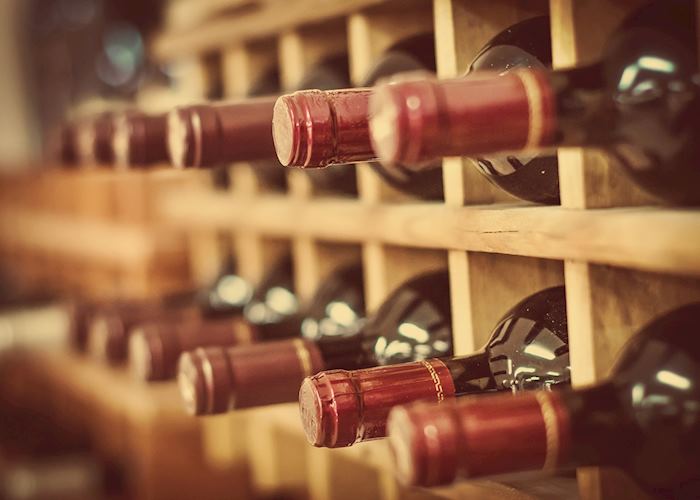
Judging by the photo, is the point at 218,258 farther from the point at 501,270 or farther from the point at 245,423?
the point at 501,270

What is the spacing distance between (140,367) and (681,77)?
46 cm

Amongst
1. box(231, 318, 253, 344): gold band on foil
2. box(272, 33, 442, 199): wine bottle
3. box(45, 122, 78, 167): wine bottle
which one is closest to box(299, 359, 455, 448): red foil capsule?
box(272, 33, 442, 199): wine bottle

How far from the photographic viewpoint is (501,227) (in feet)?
1.79

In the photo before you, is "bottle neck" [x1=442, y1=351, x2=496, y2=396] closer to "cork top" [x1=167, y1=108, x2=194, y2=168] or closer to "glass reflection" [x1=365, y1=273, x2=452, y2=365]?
"glass reflection" [x1=365, y1=273, x2=452, y2=365]

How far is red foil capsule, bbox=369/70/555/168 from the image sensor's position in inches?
16.3

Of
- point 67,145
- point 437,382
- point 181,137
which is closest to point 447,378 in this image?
point 437,382

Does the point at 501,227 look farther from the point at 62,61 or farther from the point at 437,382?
the point at 62,61

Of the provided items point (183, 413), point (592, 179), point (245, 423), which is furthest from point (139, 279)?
point (592, 179)

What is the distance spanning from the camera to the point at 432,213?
612 millimetres

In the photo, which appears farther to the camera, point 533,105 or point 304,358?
point 304,358

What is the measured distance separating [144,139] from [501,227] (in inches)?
11.7

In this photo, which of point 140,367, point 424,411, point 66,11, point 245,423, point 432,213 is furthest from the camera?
point 66,11

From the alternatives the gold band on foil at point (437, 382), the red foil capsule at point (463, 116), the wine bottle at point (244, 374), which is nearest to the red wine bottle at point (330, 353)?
the wine bottle at point (244, 374)

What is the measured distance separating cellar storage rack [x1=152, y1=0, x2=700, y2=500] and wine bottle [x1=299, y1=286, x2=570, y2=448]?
3 cm
